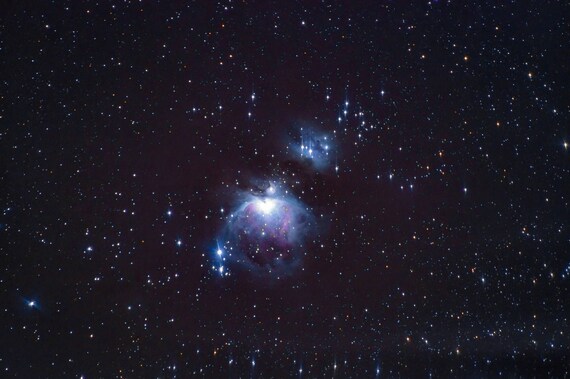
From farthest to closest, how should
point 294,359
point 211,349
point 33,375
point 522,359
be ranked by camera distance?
point 522,359
point 294,359
point 211,349
point 33,375

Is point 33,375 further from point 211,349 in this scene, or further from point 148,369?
point 211,349

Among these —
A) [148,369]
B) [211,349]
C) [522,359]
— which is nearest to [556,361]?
[522,359]

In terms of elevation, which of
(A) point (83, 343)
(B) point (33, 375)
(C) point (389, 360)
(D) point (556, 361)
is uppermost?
(D) point (556, 361)

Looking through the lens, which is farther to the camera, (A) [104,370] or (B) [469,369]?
(B) [469,369]

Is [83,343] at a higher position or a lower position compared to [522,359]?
lower

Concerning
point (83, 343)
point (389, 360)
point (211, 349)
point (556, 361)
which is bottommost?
point (83, 343)

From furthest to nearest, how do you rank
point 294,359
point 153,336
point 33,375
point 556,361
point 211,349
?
point 556,361 → point 294,359 → point 211,349 → point 153,336 → point 33,375

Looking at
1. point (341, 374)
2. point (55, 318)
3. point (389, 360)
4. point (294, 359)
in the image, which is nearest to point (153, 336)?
point (55, 318)

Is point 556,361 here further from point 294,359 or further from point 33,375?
point 33,375

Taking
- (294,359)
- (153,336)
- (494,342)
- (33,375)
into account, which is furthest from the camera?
(494,342)
